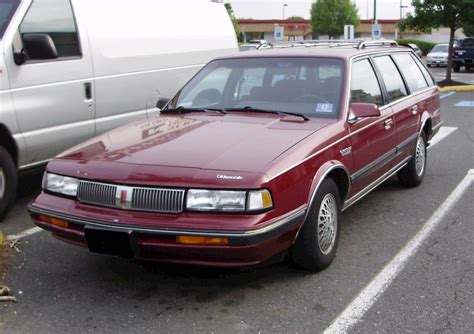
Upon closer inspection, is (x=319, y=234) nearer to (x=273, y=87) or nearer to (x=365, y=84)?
(x=273, y=87)

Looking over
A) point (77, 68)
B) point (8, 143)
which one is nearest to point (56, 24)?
point (77, 68)

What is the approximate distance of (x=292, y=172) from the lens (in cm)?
366

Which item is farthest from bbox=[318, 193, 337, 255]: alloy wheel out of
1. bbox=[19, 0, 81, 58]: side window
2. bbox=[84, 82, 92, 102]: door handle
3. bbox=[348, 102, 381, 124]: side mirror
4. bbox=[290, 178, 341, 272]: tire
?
bbox=[19, 0, 81, 58]: side window

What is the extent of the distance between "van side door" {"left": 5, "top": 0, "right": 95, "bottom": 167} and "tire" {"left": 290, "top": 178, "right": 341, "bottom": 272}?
9.77ft

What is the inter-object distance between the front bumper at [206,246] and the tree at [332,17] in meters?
64.0

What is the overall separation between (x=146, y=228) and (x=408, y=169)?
3756 millimetres

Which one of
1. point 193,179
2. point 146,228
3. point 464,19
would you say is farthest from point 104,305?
point 464,19

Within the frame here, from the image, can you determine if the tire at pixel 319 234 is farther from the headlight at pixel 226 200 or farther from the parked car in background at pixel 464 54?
the parked car in background at pixel 464 54

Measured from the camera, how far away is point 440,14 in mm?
19219

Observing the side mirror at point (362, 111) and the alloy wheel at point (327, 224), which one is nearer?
the alloy wheel at point (327, 224)

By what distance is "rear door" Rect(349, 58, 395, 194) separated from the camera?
4.65m

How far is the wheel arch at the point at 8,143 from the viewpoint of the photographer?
5.34 metres

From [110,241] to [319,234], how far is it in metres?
1.43

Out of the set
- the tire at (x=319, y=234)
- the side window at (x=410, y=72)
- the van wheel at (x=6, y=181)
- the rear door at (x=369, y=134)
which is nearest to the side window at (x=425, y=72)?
the side window at (x=410, y=72)
